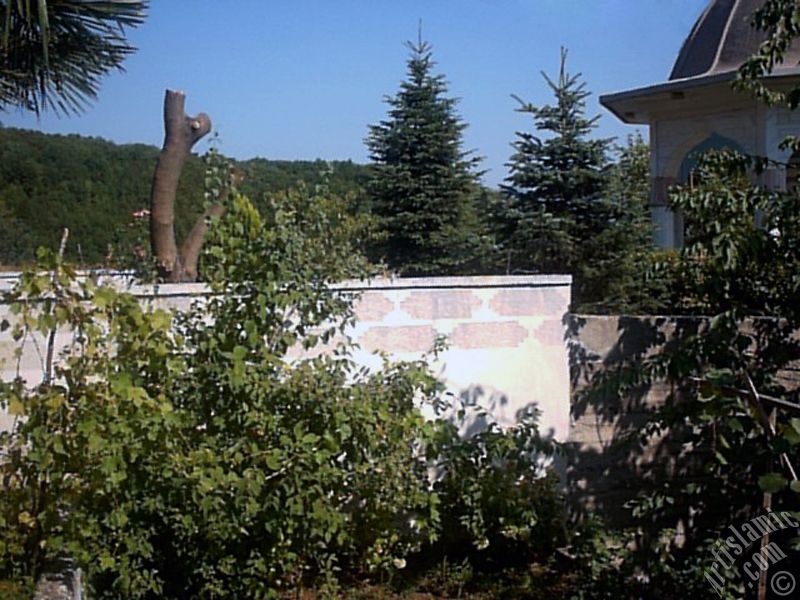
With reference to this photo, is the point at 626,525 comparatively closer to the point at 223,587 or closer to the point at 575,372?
the point at 575,372

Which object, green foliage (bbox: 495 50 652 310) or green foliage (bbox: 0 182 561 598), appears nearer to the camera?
green foliage (bbox: 0 182 561 598)

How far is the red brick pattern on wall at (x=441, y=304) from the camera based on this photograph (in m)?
4.64

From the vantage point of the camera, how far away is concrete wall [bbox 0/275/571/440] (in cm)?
458

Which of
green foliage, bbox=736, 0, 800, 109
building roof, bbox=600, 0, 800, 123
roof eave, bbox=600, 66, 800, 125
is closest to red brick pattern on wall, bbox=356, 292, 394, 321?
green foliage, bbox=736, 0, 800, 109

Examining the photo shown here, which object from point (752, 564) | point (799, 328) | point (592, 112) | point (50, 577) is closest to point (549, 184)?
point (592, 112)

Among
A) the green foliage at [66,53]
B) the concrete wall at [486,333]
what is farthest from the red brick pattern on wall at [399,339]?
the green foliage at [66,53]

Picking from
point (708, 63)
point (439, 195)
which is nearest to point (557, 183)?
point (439, 195)

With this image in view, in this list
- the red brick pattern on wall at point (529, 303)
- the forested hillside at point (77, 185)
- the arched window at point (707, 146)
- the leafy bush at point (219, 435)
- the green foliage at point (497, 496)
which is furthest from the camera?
the arched window at point (707, 146)

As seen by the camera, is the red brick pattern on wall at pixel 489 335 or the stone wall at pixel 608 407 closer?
the red brick pattern on wall at pixel 489 335

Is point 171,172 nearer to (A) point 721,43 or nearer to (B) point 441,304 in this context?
(B) point 441,304

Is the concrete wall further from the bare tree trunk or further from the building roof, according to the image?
the building roof

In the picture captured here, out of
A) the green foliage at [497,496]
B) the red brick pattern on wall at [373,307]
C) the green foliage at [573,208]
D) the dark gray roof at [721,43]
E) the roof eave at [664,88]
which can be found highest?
the dark gray roof at [721,43]

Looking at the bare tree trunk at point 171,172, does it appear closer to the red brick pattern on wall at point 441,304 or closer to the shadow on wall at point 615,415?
the red brick pattern on wall at point 441,304

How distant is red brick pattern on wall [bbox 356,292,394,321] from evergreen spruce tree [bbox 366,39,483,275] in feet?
16.8
